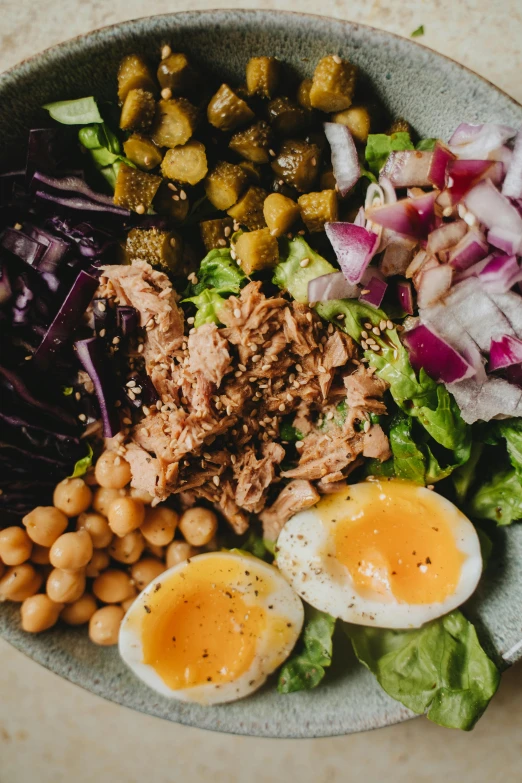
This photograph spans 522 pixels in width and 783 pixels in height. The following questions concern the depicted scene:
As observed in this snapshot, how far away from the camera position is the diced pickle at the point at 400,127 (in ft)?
5.75

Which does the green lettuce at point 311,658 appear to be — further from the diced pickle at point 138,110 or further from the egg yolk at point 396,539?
the diced pickle at point 138,110

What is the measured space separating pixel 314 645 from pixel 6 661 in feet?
3.68

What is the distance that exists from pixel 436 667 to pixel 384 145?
1.56 meters

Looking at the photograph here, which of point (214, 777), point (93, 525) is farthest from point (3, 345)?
point (214, 777)

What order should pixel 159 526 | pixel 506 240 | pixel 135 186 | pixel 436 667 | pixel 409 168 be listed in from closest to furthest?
pixel 506 240 < pixel 409 168 < pixel 135 186 < pixel 436 667 < pixel 159 526

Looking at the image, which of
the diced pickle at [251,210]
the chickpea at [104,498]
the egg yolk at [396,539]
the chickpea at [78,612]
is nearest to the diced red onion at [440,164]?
the diced pickle at [251,210]

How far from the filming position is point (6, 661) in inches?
85.1

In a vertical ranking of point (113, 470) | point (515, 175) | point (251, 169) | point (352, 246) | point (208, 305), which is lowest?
point (113, 470)

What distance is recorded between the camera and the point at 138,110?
166 cm

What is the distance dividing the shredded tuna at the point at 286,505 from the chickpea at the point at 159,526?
30 cm

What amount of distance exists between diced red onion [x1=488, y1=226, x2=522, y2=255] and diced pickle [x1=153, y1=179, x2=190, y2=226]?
86 cm

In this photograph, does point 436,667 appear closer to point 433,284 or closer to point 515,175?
point 433,284

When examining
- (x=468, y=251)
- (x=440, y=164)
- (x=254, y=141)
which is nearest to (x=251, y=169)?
(x=254, y=141)

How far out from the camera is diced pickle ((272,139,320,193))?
67.0 inches
